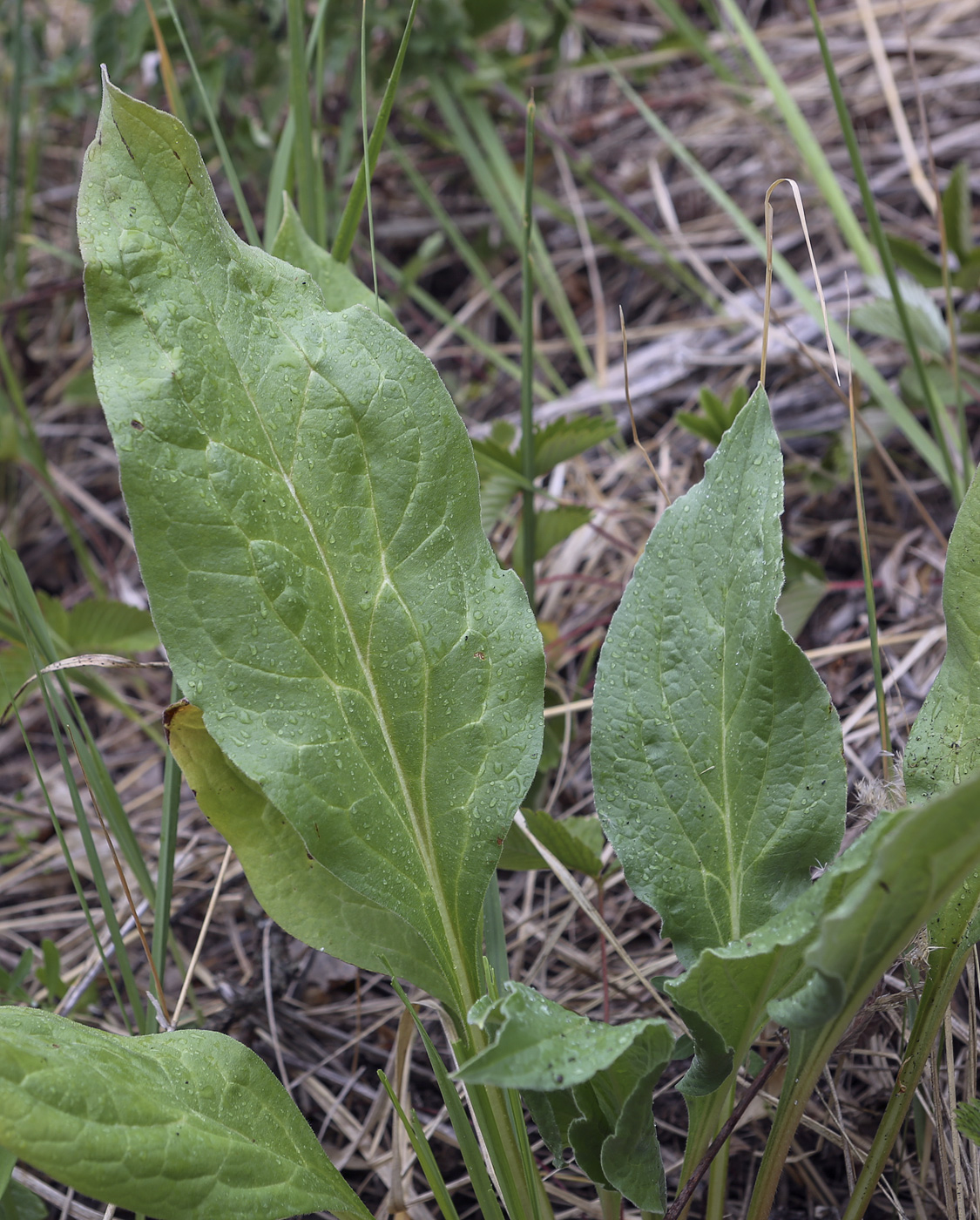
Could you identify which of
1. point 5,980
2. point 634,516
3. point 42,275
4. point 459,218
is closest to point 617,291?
point 459,218

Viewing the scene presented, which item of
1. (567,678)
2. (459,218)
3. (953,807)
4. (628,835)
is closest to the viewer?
(953,807)

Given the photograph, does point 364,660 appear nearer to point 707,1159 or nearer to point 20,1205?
point 707,1159

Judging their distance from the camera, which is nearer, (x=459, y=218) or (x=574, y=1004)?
(x=574, y=1004)

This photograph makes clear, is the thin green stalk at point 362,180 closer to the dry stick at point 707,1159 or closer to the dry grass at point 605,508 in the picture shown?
the dry grass at point 605,508

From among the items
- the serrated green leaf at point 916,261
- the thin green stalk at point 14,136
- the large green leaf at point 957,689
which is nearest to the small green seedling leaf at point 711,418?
the serrated green leaf at point 916,261

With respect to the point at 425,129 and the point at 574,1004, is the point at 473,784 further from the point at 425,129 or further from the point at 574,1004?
the point at 425,129

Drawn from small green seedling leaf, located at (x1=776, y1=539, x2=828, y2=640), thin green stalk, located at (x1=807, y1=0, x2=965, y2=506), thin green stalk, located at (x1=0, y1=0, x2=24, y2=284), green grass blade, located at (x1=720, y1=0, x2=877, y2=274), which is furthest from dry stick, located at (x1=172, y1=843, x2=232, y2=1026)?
thin green stalk, located at (x1=0, y1=0, x2=24, y2=284)
